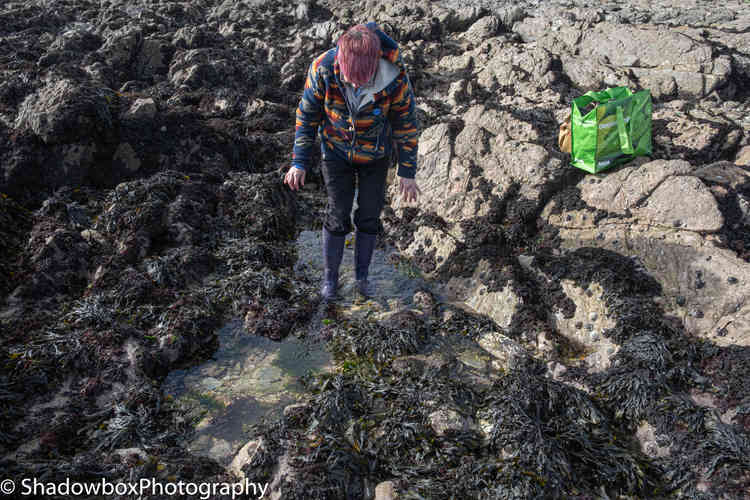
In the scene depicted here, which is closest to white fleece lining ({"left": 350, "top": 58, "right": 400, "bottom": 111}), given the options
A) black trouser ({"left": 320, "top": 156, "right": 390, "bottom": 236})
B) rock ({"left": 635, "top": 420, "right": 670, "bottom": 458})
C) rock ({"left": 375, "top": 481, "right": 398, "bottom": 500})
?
black trouser ({"left": 320, "top": 156, "right": 390, "bottom": 236})

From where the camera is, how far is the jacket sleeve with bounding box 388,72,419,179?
348cm

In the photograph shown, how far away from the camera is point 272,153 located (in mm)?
7066

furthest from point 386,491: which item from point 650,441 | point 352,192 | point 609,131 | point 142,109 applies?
point 142,109

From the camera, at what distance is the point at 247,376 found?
12.0 feet

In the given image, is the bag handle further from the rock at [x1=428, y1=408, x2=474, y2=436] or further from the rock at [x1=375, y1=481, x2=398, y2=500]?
the rock at [x1=375, y1=481, x2=398, y2=500]

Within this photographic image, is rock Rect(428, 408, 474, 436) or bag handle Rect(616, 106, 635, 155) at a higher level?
bag handle Rect(616, 106, 635, 155)

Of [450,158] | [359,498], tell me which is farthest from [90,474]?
[450,158]

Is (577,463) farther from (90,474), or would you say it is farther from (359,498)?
(90,474)

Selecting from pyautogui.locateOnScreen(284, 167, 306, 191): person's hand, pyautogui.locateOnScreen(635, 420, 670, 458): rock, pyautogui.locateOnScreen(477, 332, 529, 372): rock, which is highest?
pyautogui.locateOnScreen(284, 167, 306, 191): person's hand

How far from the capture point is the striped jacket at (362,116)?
3322 mm

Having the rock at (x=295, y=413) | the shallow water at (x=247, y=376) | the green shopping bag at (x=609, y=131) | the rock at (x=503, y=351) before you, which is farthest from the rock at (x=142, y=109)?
the green shopping bag at (x=609, y=131)

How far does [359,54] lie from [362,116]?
54cm

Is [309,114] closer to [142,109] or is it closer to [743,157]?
[142,109]

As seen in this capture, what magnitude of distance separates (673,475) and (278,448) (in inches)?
104
